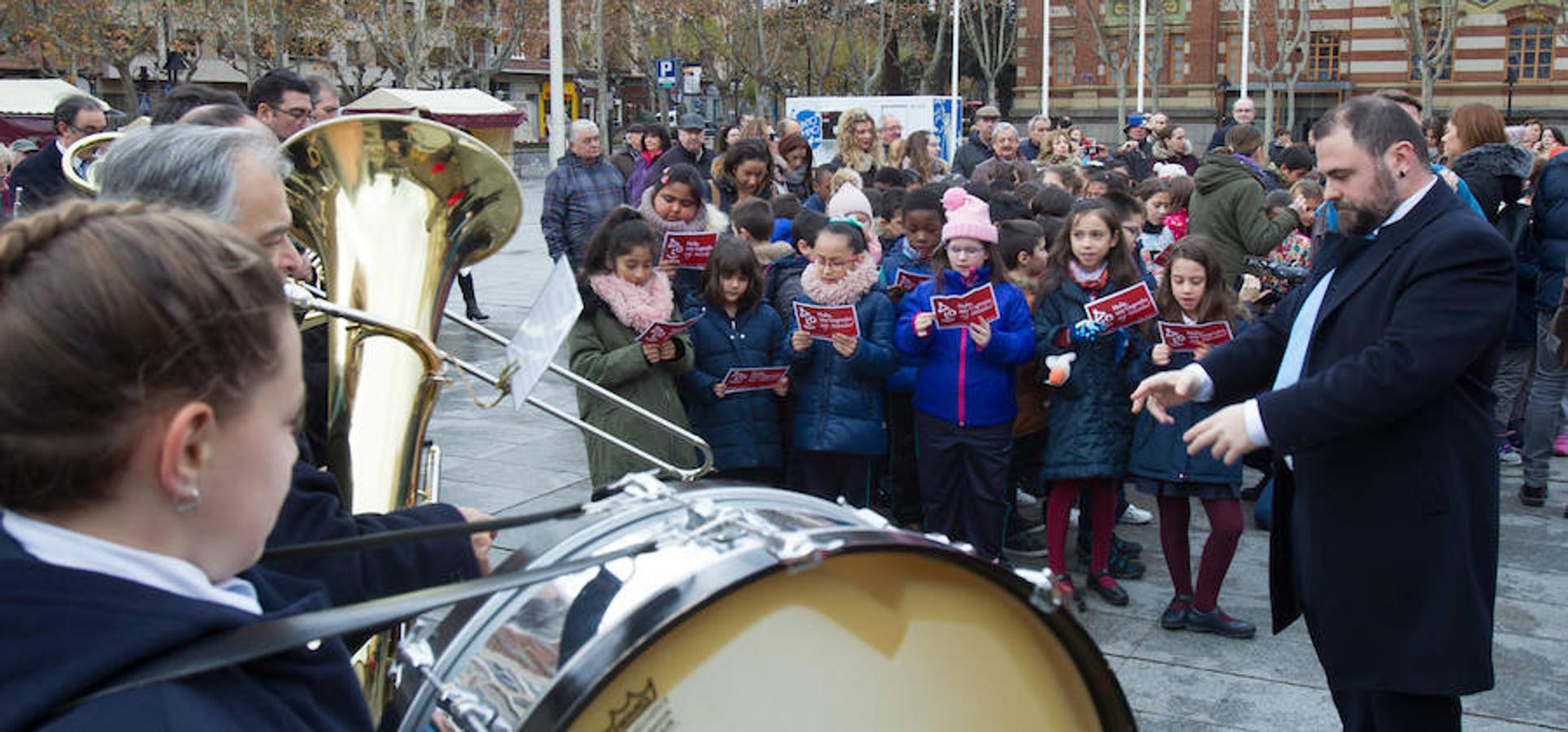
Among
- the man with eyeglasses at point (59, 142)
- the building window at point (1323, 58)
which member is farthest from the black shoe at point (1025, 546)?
the building window at point (1323, 58)

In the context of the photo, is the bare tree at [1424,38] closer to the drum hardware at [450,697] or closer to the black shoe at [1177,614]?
the black shoe at [1177,614]

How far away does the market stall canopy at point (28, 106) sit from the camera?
23.7 metres

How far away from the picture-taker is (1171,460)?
4.79 meters

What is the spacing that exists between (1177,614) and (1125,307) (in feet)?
3.74

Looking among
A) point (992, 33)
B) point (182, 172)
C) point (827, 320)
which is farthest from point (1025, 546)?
point (992, 33)

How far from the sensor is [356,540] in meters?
1.75

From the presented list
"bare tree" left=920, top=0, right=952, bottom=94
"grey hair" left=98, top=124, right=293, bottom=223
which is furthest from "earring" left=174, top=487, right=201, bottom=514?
"bare tree" left=920, top=0, right=952, bottom=94

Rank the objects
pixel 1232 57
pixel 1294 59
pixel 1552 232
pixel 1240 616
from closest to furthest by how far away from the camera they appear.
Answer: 1. pixel 1240 616
2. pixel 1552 232
3. pixel 1294 59
4. pixel 1232 57

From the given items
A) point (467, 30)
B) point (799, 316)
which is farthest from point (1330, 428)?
point (467, 30)

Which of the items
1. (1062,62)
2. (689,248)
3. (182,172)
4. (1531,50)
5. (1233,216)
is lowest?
(689,248)

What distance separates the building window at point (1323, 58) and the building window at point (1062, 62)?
8228mm

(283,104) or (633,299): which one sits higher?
(283,104)

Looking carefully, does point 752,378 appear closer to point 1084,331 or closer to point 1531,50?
point 1084,331

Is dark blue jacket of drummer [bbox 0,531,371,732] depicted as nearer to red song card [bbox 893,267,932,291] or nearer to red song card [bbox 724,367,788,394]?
red song card [bbox 724,367,788,394]
